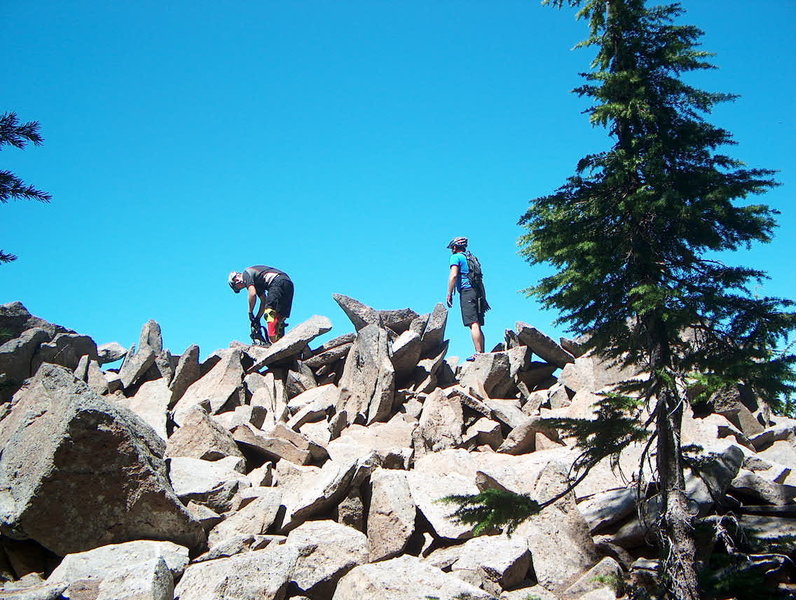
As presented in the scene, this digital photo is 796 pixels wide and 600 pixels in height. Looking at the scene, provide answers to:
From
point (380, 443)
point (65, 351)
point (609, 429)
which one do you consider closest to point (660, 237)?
point (609, 429)

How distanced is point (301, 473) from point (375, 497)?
5.48 feet

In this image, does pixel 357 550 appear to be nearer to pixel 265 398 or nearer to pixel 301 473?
pixel 301 473

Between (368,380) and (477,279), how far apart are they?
4524 mm

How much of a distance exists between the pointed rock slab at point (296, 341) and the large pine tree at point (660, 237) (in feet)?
25.0

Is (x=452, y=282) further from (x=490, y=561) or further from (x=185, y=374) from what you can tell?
(x=490, y=561)

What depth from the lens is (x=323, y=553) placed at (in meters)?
7.46

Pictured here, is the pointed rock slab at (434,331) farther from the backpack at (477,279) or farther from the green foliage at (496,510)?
the green foliage at (496,510)

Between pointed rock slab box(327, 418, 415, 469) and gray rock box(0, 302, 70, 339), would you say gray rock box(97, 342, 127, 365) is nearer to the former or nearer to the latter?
gray rock box(0, 302, 70, 339)

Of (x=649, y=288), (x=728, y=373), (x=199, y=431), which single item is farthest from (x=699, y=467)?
(x=199, y=431)

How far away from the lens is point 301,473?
9680mm

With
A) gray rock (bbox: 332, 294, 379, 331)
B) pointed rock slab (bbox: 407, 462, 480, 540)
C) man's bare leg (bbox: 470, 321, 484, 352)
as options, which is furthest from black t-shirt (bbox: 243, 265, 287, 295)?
pointed rock slab (bbox: 407, 462, 480, 540)

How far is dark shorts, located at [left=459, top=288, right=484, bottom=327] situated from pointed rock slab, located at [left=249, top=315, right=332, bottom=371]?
3386 millimetres

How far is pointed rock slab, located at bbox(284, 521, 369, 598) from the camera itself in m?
7.10

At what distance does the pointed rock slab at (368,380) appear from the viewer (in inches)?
498
